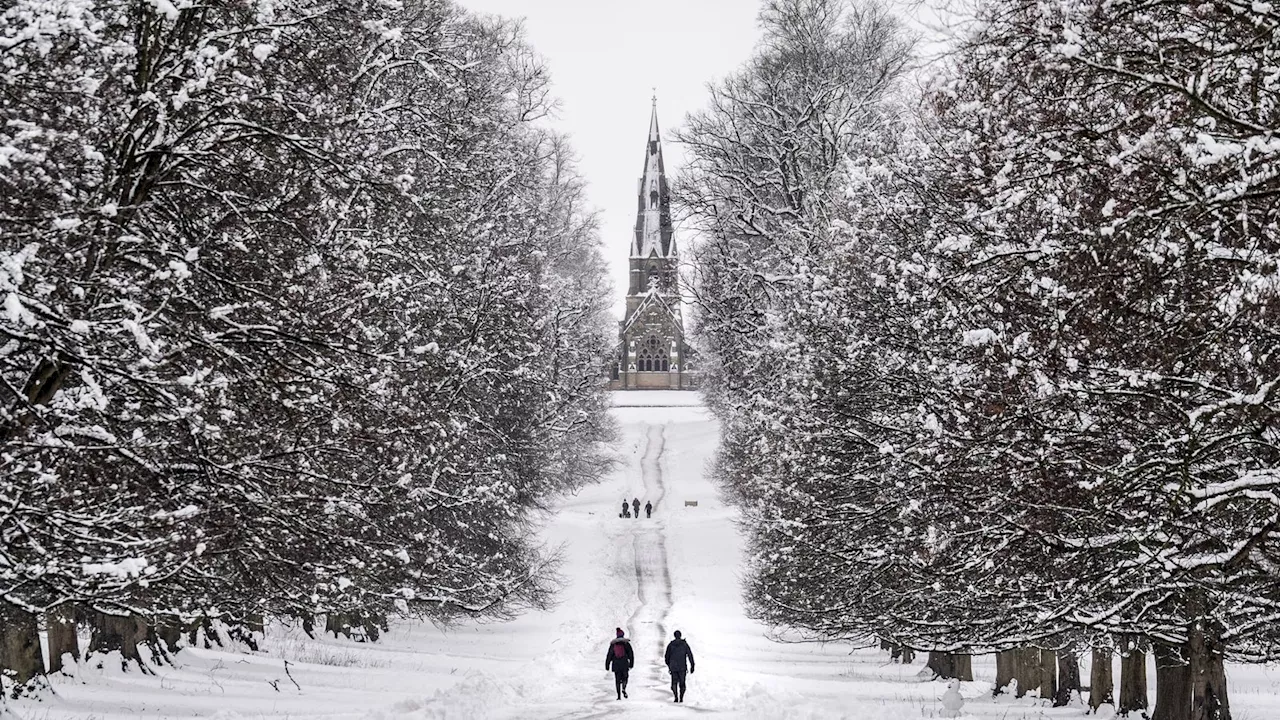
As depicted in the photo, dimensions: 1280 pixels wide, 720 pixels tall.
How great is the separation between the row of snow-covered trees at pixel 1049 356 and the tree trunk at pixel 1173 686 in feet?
0.09

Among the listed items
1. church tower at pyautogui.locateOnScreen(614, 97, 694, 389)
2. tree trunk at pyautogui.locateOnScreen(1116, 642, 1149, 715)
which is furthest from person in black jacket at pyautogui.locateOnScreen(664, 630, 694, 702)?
church tower at pyautogui.locateOnScreen(614, 97, 694, 389)

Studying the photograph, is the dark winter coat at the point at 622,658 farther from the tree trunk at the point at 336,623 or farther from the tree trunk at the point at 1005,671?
the tree trunk at the point at 336,623

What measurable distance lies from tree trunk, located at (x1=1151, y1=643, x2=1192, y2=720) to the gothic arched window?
8996cm

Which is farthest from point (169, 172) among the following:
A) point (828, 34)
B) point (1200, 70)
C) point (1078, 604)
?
point (828, 34)

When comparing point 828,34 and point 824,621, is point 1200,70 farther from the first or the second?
point 828,34

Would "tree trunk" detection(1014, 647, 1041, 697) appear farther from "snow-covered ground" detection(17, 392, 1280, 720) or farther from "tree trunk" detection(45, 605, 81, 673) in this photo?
"tree trunk" detection(45, 605, 81, 673)

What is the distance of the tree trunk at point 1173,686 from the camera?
13.0 metres

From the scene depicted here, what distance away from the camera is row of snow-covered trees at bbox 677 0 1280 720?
821 centimetres

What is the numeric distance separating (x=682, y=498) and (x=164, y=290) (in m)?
57.2

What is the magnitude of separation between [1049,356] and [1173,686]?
4571 millimetres

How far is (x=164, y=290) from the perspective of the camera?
8.87 metres

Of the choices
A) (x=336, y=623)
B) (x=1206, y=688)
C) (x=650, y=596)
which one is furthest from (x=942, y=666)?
(x=650, y=596)

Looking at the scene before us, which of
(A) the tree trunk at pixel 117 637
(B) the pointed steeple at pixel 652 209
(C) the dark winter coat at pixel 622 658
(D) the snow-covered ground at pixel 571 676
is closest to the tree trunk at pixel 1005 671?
(D) the snow-covered ground at pixel 571 676

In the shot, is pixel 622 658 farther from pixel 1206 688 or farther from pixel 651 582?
pixel 651 582
